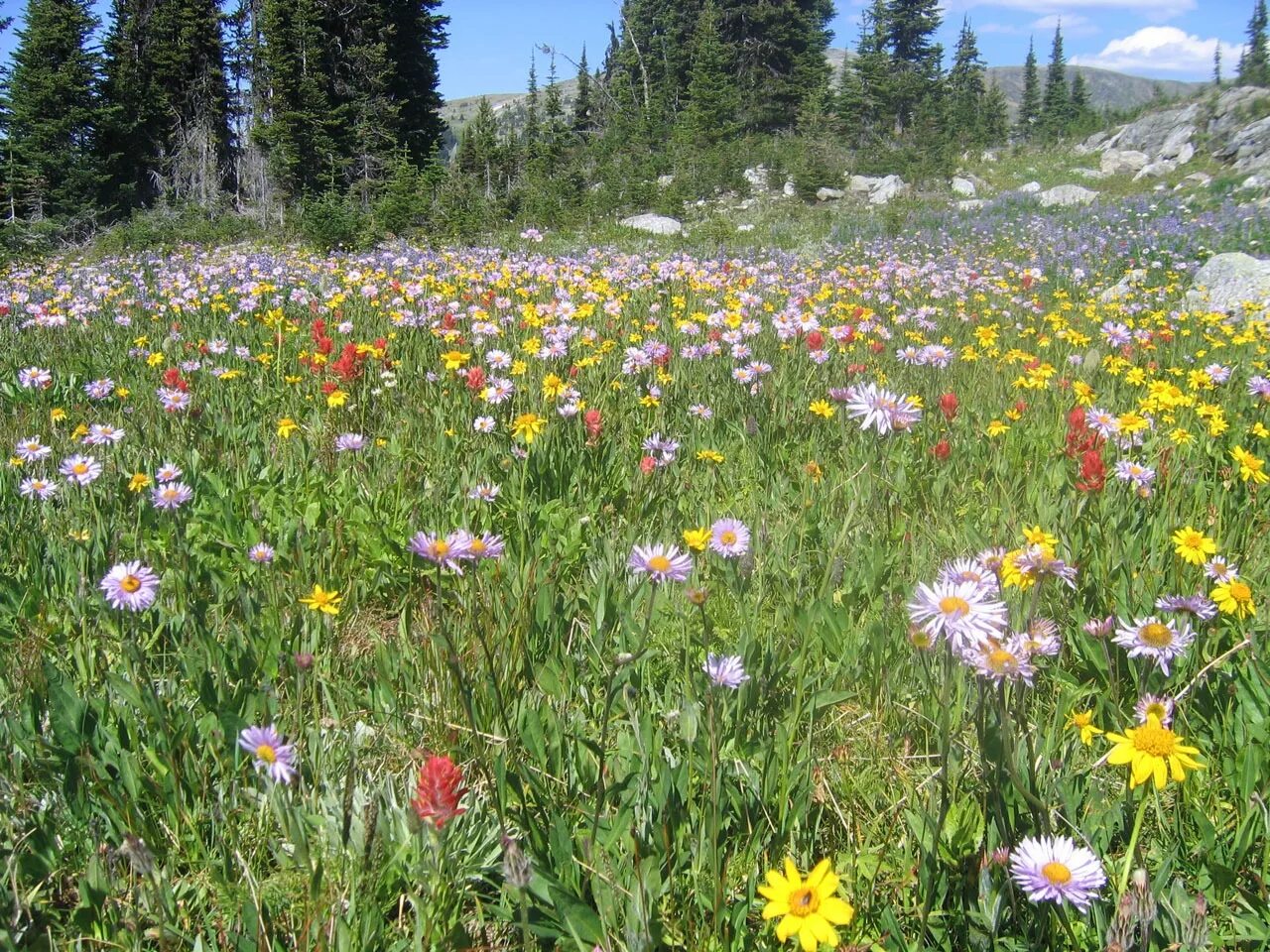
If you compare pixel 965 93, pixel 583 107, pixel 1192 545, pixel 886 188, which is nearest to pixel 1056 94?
pixel 965 93

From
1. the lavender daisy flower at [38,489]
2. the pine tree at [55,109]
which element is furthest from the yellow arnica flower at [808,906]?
the pine tree at [55,109]

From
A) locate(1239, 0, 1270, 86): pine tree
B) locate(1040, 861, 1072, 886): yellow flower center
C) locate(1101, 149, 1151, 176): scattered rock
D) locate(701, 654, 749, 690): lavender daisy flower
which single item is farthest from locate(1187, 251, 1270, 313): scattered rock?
locate(1239, 0, 1270, 86): pine tree

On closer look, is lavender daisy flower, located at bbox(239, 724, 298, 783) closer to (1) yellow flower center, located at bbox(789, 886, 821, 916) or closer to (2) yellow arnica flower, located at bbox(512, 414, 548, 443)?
(1) yellow flower center, located at bbox(789, 886, 821, 916)

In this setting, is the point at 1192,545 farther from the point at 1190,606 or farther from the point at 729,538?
the point at 729,538

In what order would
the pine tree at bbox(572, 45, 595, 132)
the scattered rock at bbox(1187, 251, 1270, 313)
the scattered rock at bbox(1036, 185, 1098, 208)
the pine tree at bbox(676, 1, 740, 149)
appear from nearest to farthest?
the scattered rock at bbox(1187, 251, 1270, 313)
the scattered rock at bbox(1036, 185, 1098, 208)
the pine tree at bbox(676, 1, 740, 149)
the pine tree at bbox(572, 45, 595, 132)

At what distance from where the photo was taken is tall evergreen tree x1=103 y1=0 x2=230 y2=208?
91.4ft

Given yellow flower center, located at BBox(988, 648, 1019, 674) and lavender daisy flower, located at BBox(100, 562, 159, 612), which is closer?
yellow flower center, located at BBox(988, 648, 1019, 674)

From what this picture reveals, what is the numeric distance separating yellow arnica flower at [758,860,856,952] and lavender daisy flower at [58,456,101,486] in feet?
7.86

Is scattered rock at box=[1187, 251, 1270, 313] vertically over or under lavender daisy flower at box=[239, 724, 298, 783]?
over

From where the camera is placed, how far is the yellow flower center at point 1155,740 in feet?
3.85

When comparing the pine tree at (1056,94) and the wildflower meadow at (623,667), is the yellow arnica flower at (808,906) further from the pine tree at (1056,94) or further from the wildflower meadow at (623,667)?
the pine tree at (1056,94)

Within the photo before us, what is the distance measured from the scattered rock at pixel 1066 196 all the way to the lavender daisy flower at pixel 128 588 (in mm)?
22398

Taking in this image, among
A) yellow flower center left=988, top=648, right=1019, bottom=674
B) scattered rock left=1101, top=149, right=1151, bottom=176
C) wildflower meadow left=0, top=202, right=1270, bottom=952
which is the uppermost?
scattered rock left=1101, top=149, right=1151, bottom=176

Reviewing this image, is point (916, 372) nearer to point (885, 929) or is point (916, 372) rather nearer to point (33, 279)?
point (885, 929)
